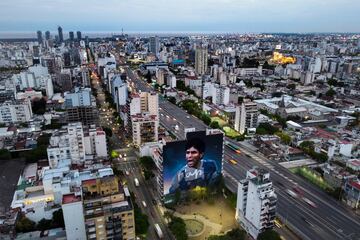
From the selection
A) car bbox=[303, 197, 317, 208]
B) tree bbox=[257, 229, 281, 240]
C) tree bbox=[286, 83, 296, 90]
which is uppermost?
tree bbox=[286, 83, 296, 90]

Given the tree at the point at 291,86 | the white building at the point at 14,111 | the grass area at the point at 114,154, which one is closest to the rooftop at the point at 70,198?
the grass area at the point at 114,154

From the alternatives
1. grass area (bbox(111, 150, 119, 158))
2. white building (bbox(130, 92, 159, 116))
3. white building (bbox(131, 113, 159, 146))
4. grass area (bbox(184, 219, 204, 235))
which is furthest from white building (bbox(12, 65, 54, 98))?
grass area (bbox(184, 219, 204, 235))

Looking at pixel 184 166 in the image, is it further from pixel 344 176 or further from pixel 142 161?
pixel 344 176

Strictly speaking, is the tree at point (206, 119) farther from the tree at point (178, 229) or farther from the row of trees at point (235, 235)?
the row of trees at point (235, 235)

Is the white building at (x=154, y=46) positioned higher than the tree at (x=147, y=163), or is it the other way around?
the white building at (x=154, y=46)

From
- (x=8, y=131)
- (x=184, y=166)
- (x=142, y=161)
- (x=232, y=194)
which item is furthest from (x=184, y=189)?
(x=8, y=131)

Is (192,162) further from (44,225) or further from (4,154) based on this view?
(4,154)

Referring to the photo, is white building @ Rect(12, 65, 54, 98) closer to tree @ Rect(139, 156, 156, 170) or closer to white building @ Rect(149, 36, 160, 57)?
tree @ Rect(139, 156, 156, 170)
